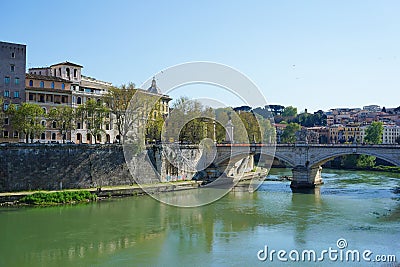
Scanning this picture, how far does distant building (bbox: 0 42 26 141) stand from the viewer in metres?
30.6

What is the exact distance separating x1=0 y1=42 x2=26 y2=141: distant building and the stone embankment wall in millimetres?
5313

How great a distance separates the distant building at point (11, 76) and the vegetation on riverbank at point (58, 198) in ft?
27.0

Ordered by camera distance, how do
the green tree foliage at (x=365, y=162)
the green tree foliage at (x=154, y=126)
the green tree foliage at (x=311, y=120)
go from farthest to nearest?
the green tree foliage at (x=311, y=120), the green tree foliage at (x=365, y=162), the green tree foliage at (x=154, y=126)

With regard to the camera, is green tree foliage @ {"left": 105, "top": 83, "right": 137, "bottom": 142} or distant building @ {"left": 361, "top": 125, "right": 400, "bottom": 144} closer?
green tree foliage @ {"left": 105, "top": 83, "right": 137, "bottom": 142}

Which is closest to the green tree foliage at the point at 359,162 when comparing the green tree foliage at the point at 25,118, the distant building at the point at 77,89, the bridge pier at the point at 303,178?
the bridge pier at the point at 303,178

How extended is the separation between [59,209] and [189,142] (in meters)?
15.9

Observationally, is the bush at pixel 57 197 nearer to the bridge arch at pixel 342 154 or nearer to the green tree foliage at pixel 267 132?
the bridge arch at pixel 342 154

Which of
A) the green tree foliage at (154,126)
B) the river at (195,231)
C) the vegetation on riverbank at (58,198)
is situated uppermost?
the green tree foliage at (154,126)

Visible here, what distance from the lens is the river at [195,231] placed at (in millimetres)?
15289

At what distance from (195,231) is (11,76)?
61.5ft

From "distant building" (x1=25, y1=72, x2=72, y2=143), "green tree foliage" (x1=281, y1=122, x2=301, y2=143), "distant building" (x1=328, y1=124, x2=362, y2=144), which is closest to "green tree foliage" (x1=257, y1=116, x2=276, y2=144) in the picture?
"green tree foliage" (x1=281, y1=122, x2=301, y2=143)

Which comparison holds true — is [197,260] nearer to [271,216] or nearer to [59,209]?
[271,216]

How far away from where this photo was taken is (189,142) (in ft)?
123

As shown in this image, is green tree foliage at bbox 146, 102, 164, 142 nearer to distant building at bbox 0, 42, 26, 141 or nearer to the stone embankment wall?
the stone embankment wall
